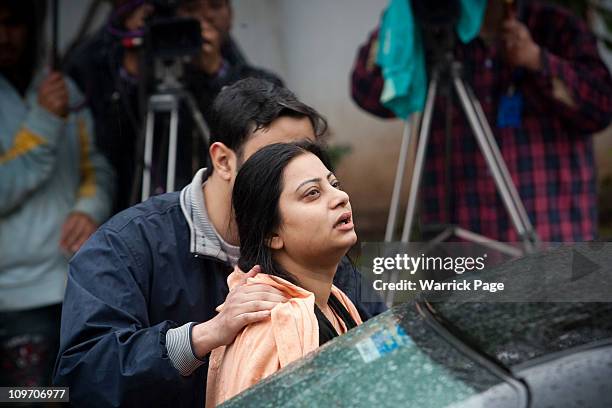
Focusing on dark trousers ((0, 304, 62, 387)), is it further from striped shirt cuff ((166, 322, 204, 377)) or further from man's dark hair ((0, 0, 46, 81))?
striped shirt cuff ((166, 322, 204, 377))

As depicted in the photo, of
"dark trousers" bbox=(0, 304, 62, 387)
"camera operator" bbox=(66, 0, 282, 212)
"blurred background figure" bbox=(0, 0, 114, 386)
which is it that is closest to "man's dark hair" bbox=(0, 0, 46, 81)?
"blurred background figure" bbox=(0, 0, 114, 386)

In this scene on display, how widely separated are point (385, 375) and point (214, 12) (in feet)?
8.51

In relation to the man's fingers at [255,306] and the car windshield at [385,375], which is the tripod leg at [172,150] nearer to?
the man's fingers at [255,306]

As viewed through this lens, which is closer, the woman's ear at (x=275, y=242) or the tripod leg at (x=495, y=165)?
the woman's ear at (x=275, y=242)

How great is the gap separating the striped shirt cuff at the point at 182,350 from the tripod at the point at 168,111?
1.52 metres

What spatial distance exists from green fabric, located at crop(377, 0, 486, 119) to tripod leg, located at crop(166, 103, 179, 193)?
2.38ft

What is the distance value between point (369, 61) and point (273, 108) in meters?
1.63

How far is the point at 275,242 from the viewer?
2109mm

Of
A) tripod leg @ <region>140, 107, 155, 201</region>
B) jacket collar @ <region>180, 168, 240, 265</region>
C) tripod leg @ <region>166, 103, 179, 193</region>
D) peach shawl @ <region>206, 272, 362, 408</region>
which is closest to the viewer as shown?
peach shawl @ <region>206, 272, 362, 408</region>

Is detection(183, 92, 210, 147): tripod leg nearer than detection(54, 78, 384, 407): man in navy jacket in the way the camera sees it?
No

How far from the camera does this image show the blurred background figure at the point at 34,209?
3787 mm

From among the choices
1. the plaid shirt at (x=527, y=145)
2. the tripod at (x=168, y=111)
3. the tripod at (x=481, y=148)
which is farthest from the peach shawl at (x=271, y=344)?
the plaid shirt at (x=527, y=145)

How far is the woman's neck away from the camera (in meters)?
2.11

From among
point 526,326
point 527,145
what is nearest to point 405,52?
point 527,145
